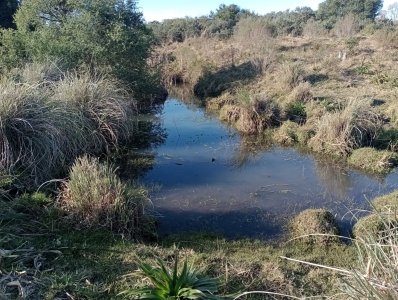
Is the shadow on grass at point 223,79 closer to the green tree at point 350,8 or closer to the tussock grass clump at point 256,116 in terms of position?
the tussock grass clump at point 256,116

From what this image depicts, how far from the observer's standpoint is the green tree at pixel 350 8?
3628 centimetres

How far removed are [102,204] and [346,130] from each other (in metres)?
6.06

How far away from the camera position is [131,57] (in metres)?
13.3

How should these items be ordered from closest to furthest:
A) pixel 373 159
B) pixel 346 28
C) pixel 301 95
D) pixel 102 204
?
pixel 102 204, pixel 373 159, pixel 301 95, pixel 346 28

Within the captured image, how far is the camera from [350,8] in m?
36.5

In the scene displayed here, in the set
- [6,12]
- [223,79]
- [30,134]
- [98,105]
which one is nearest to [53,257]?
[30,134]

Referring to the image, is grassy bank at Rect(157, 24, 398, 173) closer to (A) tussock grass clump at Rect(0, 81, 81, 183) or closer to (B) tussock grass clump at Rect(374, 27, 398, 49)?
(B) tussock grass clump at Rect(374, 27, 398, 49)

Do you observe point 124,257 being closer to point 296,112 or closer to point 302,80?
point 296,112

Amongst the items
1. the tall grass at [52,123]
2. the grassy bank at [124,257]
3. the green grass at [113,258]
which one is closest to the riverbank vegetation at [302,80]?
the tall grass at [52,123]

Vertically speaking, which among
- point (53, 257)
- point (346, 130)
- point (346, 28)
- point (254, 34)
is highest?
point (346, 28)

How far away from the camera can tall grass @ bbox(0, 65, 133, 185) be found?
6738 mm

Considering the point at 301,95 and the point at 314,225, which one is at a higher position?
the point at 301,95

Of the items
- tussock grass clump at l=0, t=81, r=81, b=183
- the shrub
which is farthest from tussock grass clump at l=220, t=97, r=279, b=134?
the shrub

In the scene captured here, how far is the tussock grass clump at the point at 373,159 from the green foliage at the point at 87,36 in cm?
686
